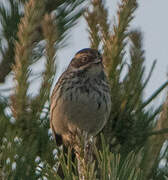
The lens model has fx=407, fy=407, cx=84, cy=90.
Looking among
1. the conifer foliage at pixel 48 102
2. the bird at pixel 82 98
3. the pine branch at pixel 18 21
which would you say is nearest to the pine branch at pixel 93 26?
the conifer foliage at pixel 48 102

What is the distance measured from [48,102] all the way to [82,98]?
176 cm

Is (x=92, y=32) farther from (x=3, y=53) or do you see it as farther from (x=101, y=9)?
(x=3, y=53)

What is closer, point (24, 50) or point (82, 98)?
point (24, 50)

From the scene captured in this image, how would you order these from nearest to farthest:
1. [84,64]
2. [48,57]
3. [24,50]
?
[24,50], [48,57], [84,64]

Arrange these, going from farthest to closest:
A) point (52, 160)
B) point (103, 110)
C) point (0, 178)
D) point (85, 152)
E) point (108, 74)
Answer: point (103, 110), point (108, 74), point (52, 160), point (0, 178), point (85, 152)

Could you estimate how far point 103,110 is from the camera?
3703 mm

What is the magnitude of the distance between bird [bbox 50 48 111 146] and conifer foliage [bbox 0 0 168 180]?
1290mm

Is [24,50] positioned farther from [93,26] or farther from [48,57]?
[93,26]

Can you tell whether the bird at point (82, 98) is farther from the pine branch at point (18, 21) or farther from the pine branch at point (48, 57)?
the pine branch at point (48, 57)

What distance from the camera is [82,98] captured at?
373cm

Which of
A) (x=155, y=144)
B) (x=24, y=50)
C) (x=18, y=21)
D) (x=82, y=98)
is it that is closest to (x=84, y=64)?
(x=82, y=98)

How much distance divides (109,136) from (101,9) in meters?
0.67

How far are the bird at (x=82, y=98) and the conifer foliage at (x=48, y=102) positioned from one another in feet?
4.23

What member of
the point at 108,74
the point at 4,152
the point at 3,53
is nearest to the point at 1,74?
the point at 3,53
